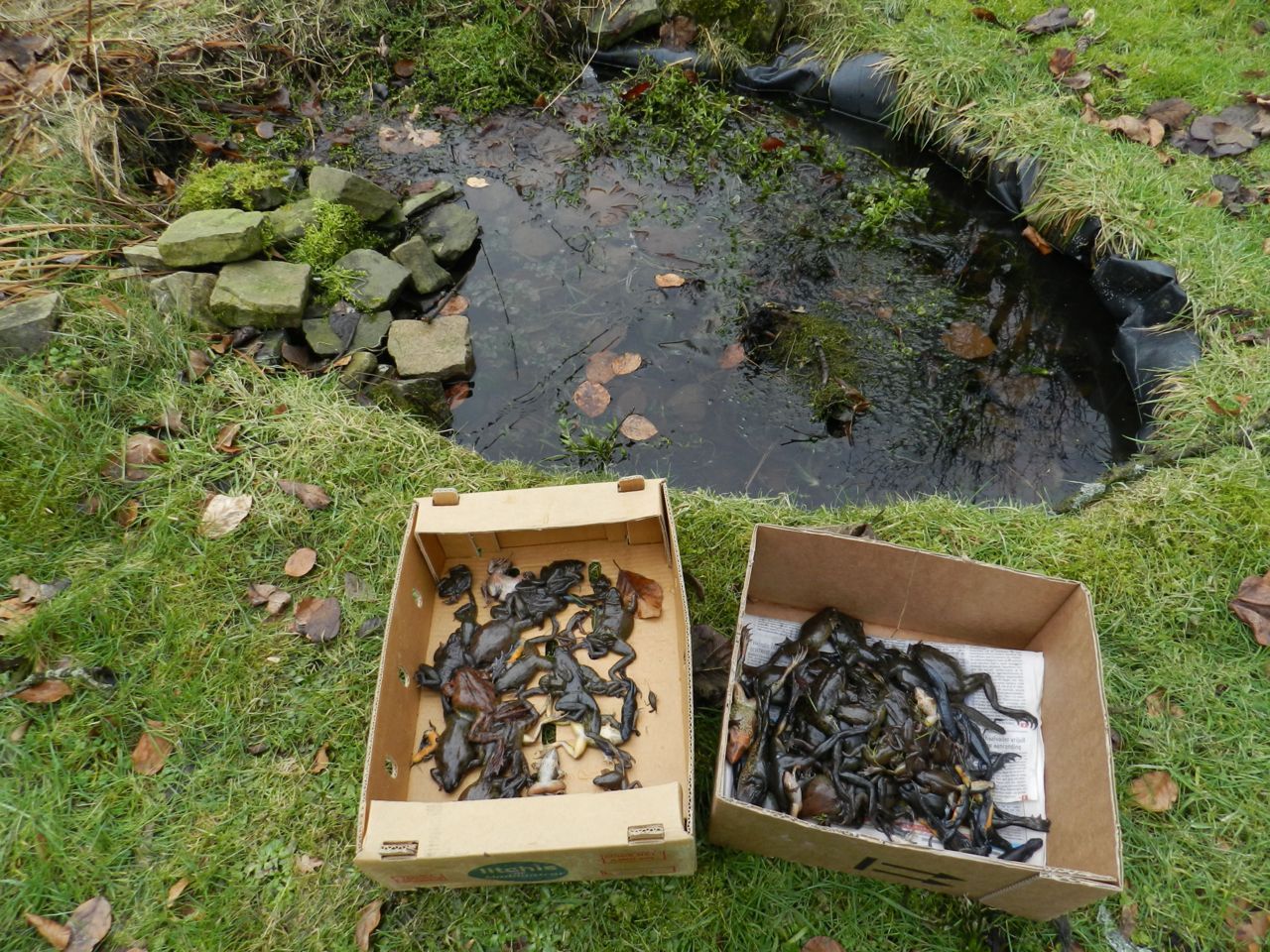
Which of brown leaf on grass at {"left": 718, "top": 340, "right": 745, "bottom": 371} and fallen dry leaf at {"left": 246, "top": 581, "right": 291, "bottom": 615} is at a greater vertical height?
brown leaf on grass at {"left": 718, "top": 340, "right": 745, "bottom": 371}

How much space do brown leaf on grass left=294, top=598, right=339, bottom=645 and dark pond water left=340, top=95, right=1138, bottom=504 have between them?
105 cm

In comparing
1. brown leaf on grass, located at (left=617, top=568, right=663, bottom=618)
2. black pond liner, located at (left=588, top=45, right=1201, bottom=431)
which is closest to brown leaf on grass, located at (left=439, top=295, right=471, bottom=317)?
brown leaf on grass, located at (left=617, top=568, right=663, bottom=618)

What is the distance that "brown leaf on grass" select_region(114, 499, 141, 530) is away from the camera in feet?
8.93

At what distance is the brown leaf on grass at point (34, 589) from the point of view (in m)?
2.46

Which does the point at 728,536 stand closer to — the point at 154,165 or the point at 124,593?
the point at 124,593

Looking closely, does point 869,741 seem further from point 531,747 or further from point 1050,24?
point 1050,24

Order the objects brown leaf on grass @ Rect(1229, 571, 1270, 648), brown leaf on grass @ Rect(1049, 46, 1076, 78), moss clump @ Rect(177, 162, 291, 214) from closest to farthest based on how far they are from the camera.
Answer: brown leaf on grass @ Rect(1229, 571, 1270, 648)
moss clump @ Rect(177, 162, 291, 214)
brown leaf on grass @ Rect(1049, 46, 1076, 78)

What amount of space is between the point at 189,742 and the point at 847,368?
10.2 feet

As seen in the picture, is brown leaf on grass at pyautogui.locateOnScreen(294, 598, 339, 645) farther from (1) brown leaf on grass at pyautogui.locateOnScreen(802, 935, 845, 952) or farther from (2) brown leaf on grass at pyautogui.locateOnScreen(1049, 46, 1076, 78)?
(2) brown leaf on grass at pyautogui.locateOnScreen(1049, 46, 1076, 78)

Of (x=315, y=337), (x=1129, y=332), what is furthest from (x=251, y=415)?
(x=1129, y=332)

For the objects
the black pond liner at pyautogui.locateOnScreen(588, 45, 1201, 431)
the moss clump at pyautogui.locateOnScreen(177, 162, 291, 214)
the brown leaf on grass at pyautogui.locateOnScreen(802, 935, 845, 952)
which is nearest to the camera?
the brown leaf on grass at pyautogui.locateOnScreen(802, 935, 845, 952)

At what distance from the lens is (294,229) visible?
143 inches

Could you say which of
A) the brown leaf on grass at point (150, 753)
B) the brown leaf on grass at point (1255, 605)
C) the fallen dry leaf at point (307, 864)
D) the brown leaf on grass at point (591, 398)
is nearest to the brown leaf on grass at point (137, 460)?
the brown leaf on grass at point (150, 753)

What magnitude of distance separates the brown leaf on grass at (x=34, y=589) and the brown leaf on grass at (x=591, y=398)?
2140mm
